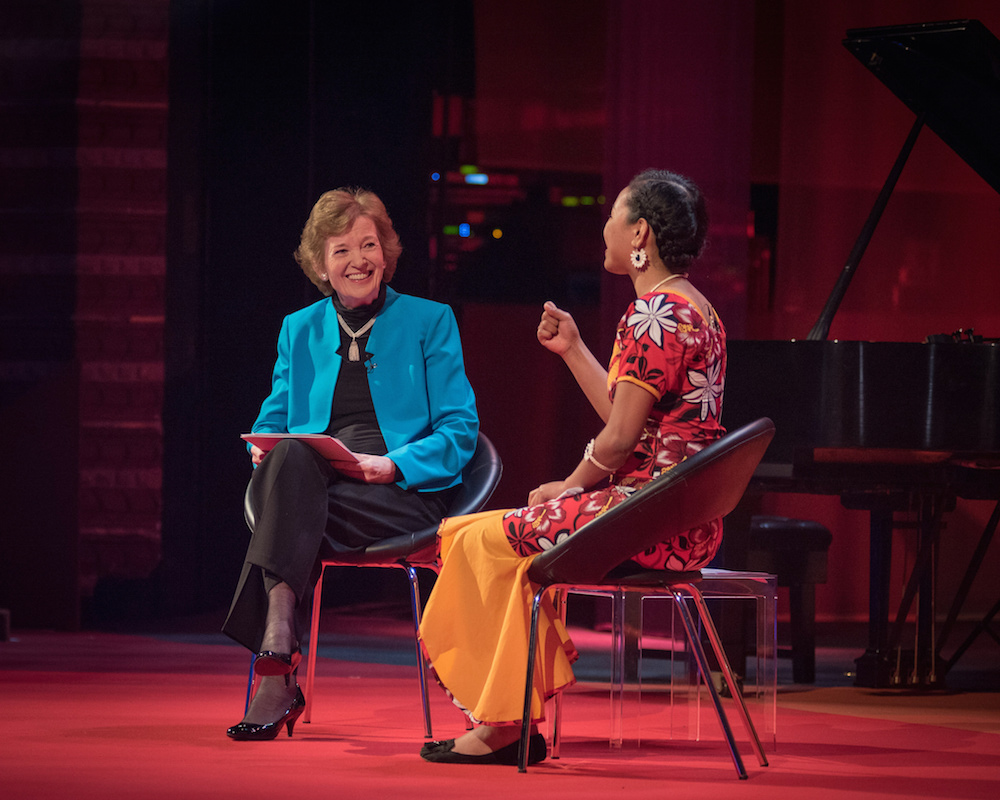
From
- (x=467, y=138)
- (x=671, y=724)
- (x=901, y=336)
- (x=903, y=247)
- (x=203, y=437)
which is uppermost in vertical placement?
(x=467, y=138)

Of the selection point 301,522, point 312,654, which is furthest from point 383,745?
point 301,522

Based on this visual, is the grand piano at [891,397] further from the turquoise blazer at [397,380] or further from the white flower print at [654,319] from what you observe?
the white flower print at [654,319]

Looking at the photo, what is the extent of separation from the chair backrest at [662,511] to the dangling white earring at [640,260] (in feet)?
1.33

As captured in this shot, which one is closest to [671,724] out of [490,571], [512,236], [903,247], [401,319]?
[490,571]

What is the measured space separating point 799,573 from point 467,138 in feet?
8.70

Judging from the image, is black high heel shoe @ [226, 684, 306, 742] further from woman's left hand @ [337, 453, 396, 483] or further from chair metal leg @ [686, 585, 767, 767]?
chair metal leg @ [686, 585, 767, 767]

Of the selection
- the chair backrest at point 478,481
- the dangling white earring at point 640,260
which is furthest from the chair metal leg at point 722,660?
the chair backrest at point 478,481

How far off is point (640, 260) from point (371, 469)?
831 mm

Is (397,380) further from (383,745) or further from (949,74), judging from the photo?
(949,74)

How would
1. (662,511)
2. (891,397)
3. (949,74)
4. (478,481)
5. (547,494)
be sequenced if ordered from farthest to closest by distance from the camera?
(949,74)
(891,397)
(478,481)
(547,494)
(662,511)

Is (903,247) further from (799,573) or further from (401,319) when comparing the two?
(401,319)

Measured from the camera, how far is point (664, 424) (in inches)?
107

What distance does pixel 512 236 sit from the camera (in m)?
6.27

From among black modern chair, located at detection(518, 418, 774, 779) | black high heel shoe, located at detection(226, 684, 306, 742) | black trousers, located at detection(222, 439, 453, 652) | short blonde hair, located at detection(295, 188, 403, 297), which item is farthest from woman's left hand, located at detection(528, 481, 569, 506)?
short blonde hair, located at detection(295, 188, 403, 297)
